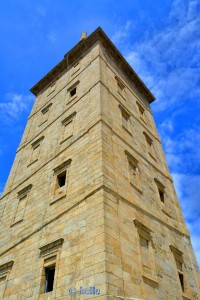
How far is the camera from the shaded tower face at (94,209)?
8.23 metres

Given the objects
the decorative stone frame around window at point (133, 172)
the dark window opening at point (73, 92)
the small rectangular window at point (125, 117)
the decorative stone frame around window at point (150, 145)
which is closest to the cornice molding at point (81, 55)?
the dark window opening at point (73, 92)

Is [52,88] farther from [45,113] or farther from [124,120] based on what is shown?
[124,120]

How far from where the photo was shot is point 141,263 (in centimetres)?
902

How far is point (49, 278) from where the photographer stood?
29.8ft

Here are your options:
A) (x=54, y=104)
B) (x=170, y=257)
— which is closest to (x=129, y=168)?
(x=170, y=257)

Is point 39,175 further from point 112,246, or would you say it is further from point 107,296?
point 107,296

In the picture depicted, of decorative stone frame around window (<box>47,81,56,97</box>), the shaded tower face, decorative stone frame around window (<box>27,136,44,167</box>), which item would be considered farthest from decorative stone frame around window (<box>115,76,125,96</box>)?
decorative stone frame around window (<box>27,136,44,167</box>)

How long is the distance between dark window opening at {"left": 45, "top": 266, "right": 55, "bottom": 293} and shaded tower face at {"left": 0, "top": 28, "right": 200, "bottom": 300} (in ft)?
0.10

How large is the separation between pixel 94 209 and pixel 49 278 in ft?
8.67

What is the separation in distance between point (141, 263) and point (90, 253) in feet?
6.55

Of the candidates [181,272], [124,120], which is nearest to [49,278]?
[181,272]

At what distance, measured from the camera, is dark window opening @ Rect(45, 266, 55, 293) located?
8.84 metres

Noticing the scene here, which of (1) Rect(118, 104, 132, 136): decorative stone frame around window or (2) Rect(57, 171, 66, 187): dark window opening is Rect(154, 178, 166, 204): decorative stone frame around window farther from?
(2) Rect(57, 171, 66, 187): dark window opening

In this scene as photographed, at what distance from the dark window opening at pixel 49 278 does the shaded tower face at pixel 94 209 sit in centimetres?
3
